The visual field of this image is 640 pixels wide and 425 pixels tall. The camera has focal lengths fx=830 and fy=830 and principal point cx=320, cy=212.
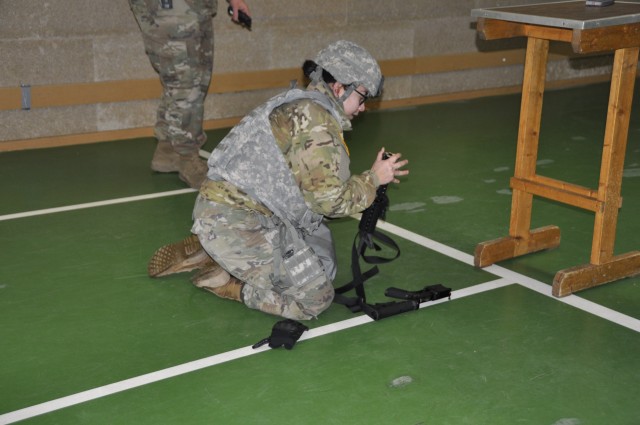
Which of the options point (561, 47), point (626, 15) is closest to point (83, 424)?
point (626, 15)

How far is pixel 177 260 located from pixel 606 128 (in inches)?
79.5

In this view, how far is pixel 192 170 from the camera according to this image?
539cm

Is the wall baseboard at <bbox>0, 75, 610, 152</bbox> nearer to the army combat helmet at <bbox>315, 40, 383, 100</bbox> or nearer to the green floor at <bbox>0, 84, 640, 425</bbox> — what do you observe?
the green floor at <bbox>0, 84, 640, 425</bbox>

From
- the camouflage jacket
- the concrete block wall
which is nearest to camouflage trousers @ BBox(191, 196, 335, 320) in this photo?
the camouflage jacket

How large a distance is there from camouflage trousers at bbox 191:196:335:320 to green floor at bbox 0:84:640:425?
7cm

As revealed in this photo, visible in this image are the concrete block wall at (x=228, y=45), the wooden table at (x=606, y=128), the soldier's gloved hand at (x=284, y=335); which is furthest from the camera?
the concrete block wall at (x=228, y=45)

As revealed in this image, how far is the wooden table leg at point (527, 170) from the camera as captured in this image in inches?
152

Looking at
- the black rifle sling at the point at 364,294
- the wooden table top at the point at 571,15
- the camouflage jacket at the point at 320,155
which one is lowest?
the black rifle sling at the point at 364,294

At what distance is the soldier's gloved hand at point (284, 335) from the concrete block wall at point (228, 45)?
151 inches

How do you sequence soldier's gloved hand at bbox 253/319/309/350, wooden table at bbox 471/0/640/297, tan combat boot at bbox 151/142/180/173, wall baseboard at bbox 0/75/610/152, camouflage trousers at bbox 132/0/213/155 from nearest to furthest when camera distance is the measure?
soldier's gloved hand at bbox 253/319/309/350 < wooden table at bbox 471/0/640/297 < camouflage trousers at bbox 132/0/213/155 < tan combat boot at bbox 151/142/180/173 < wall baseboard at bbox 0/75/610/152

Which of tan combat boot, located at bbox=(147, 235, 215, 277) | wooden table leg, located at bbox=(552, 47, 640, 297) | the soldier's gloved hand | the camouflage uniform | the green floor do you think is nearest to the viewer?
the green floor

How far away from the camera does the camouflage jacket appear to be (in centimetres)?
327

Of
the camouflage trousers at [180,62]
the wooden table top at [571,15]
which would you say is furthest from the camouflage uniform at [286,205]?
the camouflage trousers at [180,62]

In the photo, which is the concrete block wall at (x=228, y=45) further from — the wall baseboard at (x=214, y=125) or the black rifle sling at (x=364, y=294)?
the black rifle sling at (x=364, y=294)
